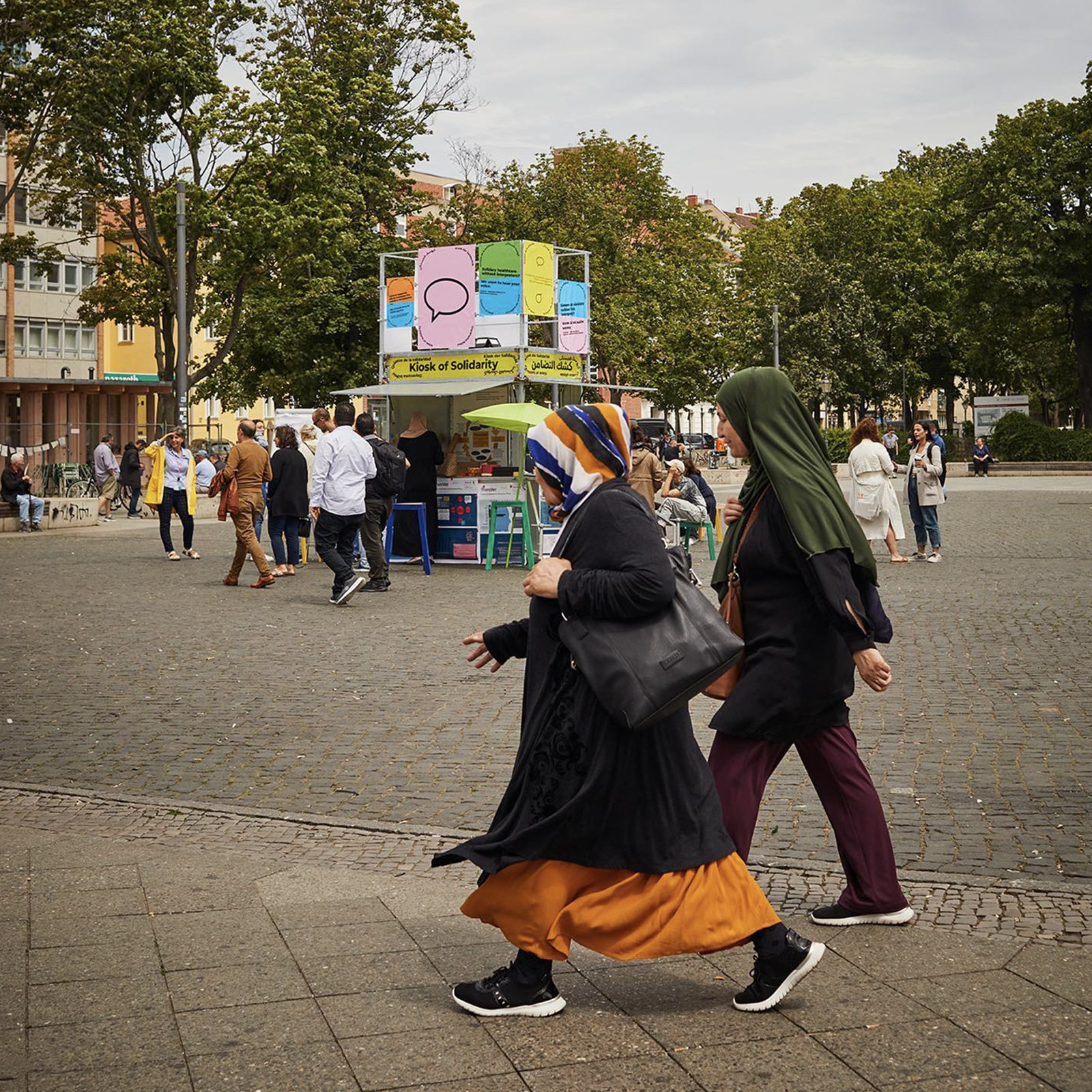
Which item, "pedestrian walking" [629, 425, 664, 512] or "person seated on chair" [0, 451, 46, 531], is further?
"person seated on chair" [0, 451, 46, 531]

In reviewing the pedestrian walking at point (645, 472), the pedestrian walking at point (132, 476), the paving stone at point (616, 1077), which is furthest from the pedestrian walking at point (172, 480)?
the paving stone at point (616, 1077)

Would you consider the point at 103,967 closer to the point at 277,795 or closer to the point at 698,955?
the point at 698,955

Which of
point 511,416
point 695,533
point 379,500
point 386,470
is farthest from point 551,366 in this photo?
point 379,500

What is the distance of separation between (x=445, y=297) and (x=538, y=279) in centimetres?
133

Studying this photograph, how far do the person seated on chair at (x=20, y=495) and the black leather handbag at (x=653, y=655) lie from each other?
28.0m

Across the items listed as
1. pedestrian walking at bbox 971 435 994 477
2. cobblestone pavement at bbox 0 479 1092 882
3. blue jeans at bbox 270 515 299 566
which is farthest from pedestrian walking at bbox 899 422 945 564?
pedestrian walking at bbox 971 435 994 477

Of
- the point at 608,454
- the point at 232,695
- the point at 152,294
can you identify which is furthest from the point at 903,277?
the point at 608,454

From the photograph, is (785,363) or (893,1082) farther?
(785,363)

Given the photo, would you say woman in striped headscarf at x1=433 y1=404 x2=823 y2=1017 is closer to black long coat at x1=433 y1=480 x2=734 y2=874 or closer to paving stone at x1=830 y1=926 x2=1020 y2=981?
black long coat at x1=433 y1=480 x2=734 y2=874

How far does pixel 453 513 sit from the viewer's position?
20641 mm

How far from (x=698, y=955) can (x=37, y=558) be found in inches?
759

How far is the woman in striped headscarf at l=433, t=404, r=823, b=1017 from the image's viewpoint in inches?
156

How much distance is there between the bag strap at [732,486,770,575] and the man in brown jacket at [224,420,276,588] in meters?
12.9

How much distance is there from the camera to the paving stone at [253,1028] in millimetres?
3963
